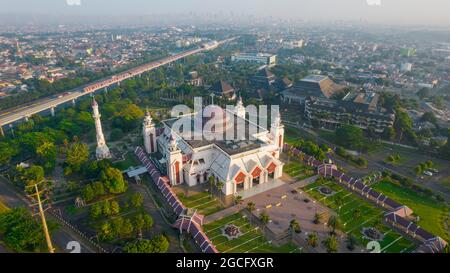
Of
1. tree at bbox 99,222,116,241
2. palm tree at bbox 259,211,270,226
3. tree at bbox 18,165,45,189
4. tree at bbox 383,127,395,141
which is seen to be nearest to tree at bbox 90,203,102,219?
tree at bbox 99,222,116,241

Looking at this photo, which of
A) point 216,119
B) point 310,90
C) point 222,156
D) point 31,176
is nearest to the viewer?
point 31,176

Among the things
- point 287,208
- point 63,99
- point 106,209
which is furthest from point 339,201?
point 63,99

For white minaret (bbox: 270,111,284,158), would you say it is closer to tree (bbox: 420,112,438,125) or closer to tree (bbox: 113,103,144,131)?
tree (bbox: 113,103,144,131)

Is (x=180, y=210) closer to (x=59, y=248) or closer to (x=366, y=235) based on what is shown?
(x=59, y=248)

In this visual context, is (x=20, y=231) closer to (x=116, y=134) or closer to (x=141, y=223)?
(x=141, y=223)

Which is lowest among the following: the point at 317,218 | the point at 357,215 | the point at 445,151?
the point at 317,218
